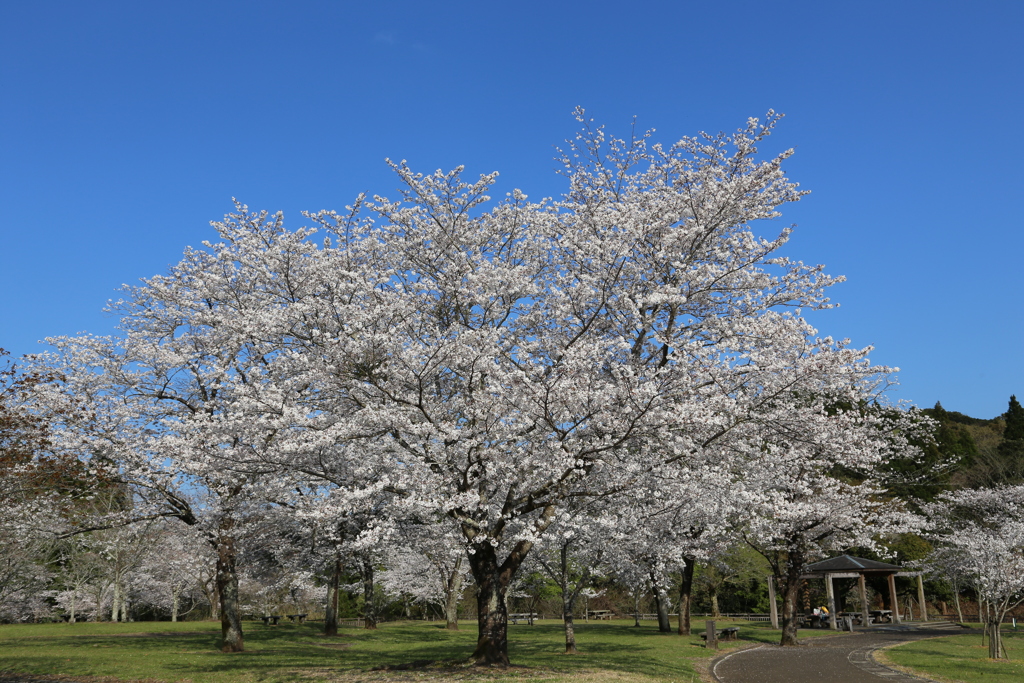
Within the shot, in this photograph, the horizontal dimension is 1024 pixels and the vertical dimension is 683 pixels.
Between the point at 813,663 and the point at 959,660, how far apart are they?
3860mm

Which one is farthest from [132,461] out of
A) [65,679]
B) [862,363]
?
[862,363]

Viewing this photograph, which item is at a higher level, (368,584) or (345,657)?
(368,584)

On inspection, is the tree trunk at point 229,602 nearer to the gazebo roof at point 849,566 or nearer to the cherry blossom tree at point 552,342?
the cherry blossom tree at point 552,342

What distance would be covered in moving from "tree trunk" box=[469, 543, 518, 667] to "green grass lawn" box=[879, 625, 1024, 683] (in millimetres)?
9437

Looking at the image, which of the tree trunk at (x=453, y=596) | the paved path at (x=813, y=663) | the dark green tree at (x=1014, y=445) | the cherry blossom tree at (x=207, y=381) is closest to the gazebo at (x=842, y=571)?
the paved path at (x=813, y=663)

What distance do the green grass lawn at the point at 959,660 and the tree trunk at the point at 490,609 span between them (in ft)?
31.0

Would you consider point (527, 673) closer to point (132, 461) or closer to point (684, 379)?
point (684, 379)

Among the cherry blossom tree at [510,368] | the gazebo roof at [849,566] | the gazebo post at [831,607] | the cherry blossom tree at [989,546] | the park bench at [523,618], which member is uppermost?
the cherry blossom tree at [510,368]

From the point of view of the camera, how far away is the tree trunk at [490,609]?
1431 cm

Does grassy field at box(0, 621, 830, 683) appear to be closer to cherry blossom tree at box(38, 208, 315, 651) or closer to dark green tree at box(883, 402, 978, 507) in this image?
cherry blossom tree at box(38, 208, 315, 651)

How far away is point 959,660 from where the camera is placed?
17.5m

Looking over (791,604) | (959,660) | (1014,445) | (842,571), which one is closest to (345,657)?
(791,604)

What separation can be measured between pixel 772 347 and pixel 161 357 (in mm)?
15406

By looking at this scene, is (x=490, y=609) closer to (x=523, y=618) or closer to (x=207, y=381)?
(x=207, y=381)
